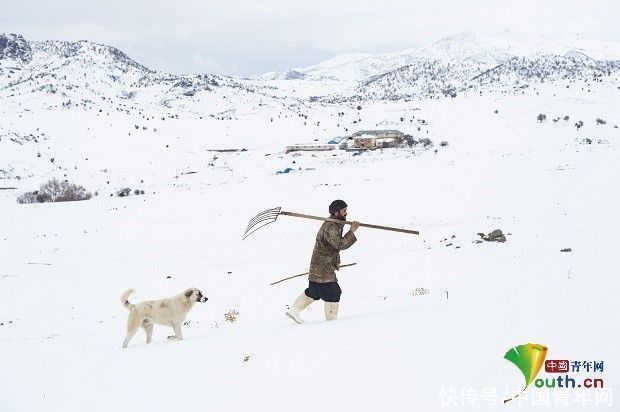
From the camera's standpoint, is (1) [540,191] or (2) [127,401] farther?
(1) [540,191]

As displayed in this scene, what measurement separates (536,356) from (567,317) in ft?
4.11

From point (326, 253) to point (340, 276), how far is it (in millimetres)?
8728

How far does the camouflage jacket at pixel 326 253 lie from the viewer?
7.34 meters

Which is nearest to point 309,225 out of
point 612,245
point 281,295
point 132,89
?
point 281,295

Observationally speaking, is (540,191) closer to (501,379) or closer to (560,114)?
(501,379)

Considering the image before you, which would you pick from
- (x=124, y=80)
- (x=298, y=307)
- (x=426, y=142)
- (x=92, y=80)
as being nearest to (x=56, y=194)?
(x=426, y=142)

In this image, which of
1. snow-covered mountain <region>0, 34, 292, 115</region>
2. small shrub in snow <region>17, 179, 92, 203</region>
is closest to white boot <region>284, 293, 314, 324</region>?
small shrub in snow <region>17, 179, 92, 203</region>

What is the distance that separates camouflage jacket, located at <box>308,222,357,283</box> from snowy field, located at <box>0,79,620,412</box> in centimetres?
71

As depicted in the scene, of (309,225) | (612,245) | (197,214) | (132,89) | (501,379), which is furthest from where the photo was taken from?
(132,89)

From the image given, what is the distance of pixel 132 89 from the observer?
407 feet

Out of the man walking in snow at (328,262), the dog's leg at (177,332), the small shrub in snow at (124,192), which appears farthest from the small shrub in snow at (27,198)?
the man walking in snow at (328,262)

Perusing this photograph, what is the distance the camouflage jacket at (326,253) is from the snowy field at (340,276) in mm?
705

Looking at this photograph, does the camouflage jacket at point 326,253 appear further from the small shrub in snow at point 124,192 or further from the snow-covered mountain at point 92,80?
the snow-covered mountain at point 92,80

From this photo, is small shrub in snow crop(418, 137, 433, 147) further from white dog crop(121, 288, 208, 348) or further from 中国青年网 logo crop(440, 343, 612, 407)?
中国青年网 logo crop(440, 343, 612, 407)
